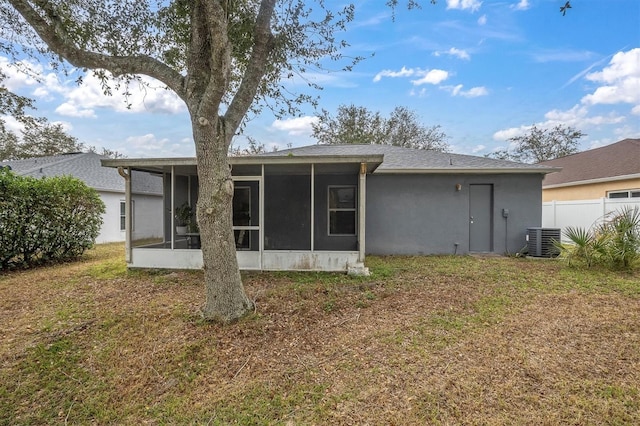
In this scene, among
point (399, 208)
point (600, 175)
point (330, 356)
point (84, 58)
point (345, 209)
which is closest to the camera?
point (330, 356)

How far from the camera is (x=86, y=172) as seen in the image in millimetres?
13602

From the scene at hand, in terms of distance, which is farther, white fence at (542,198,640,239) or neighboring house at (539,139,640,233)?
neighboring house at (539,139,640,233)

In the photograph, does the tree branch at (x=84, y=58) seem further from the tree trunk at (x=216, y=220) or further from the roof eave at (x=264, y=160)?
the roof eave at (x=264, y=160)

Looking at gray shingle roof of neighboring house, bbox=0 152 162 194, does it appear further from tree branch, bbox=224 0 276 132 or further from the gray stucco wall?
tree branch, bbox=224 0 276 132

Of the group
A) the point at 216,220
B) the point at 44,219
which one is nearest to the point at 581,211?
the point at 216,220

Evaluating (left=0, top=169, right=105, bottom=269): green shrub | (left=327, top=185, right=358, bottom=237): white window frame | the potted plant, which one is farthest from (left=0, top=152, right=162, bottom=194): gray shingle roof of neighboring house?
(left=327, top=185, right=358, bottom=237): white window frame

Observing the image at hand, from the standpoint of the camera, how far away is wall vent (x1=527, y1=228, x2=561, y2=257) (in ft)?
27.3

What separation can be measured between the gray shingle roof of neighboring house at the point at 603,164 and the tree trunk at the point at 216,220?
12.9 metres

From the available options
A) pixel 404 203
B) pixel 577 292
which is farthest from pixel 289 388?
pixel 404 203

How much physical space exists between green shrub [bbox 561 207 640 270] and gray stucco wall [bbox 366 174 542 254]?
2.14m

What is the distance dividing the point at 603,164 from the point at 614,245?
806 centimetres

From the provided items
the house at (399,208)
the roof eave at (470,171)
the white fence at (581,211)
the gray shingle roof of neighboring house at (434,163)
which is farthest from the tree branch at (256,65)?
the white fence at (581,211)

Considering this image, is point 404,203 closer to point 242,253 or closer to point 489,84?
point 242,253

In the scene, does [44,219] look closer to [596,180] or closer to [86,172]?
[86,172]
